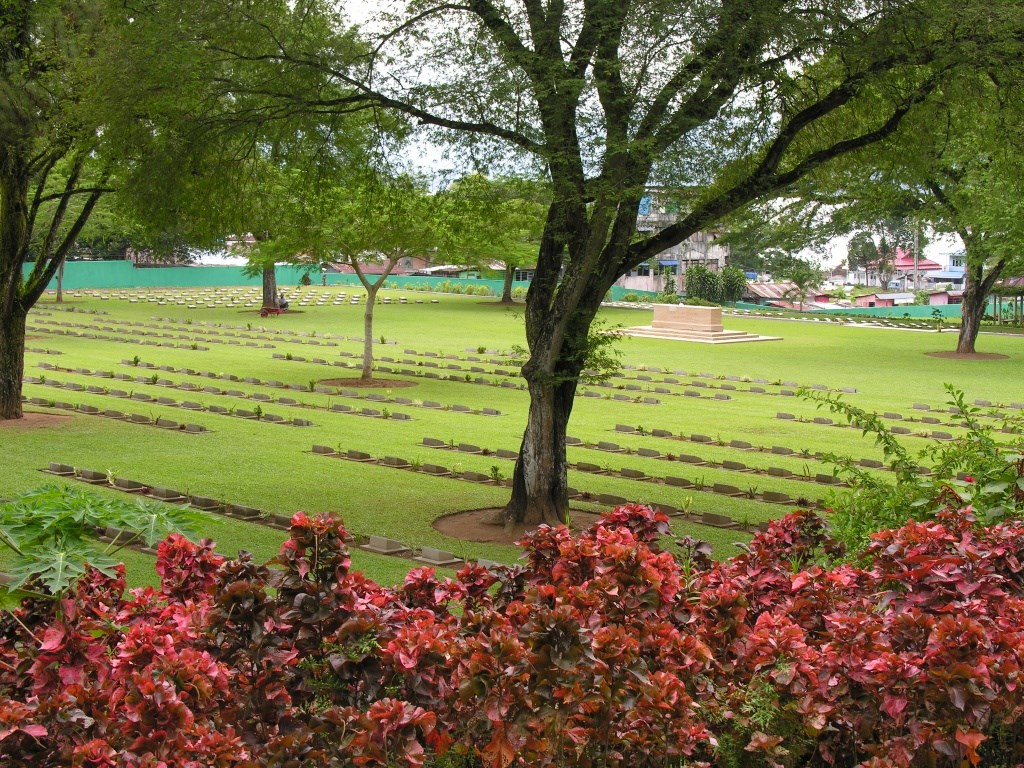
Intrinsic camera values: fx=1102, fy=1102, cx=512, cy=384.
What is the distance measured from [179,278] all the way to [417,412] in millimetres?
52356

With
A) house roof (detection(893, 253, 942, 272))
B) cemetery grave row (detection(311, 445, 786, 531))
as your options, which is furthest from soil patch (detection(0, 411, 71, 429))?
house roof (detection(893, 253, 942, 272))

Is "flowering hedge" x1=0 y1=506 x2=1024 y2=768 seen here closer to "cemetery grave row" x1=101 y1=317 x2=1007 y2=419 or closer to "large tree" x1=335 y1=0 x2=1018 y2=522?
"large tree" x1=335 y1=0 x2=1018 y2=522

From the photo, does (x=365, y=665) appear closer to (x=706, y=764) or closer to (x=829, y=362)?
(x=706, y=764)

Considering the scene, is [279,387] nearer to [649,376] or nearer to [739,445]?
[649,376]

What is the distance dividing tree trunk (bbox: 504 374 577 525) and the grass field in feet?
3.25

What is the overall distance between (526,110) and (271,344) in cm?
2541

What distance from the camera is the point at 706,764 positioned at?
12.9 feet

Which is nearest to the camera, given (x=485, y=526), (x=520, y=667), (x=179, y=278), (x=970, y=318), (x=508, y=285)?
(x=520, y=667)

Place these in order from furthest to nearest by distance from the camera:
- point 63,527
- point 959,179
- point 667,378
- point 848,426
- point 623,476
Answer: point 959,179, point 667,378, point 848,426, point 623,476, point 63,527

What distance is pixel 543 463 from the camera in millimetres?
11781

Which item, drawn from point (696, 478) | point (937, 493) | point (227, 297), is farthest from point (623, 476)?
point (227, 297)

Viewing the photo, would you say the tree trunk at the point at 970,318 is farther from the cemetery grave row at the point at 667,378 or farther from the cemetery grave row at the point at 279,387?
the cemetery grave row at the point at 279,387

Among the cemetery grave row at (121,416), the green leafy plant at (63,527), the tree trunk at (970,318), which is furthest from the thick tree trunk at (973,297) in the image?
the green leafy plant at (63,527)

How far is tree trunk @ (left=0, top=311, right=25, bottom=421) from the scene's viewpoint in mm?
17625
